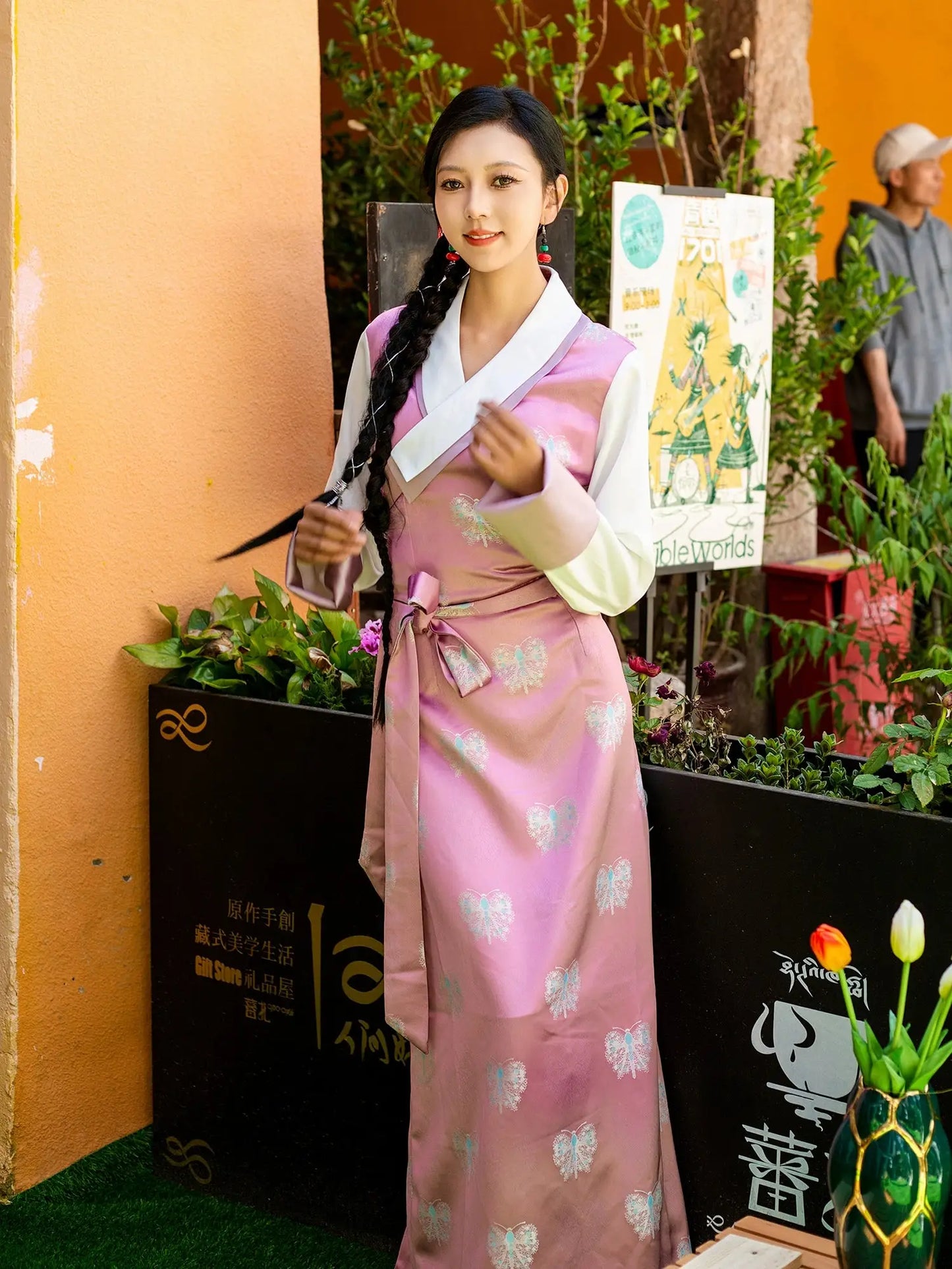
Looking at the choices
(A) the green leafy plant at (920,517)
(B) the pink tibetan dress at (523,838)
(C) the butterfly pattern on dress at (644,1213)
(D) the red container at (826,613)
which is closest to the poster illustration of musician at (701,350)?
(A) the green leafy plant at (920,517)

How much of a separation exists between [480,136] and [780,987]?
128 centimetres

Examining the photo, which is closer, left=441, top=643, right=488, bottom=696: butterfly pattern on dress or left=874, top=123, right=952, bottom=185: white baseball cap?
left=441, top=643, right=488, bottom=696: butterfly pattern on dress

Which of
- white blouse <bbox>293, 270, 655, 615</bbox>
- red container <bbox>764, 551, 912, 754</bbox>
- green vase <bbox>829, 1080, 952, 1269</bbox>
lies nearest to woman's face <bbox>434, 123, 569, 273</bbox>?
white blouse <bbox>293, 270, 655, 615</bbox>

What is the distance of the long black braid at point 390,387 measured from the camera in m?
2.21

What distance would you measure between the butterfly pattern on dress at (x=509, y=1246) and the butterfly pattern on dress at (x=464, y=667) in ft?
2.45

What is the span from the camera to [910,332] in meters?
5.37

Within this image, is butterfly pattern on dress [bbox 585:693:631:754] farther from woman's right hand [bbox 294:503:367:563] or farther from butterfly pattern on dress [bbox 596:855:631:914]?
woman's right hand [bbox 294:503:367:563]

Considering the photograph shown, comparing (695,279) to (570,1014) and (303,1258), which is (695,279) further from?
(303,1258)

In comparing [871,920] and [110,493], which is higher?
[110,493]

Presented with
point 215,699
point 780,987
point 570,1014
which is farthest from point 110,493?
point 780,987

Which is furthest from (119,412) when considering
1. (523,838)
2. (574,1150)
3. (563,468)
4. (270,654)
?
(574,1150)

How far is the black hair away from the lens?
83.4 inches

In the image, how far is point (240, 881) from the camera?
8.92 ft

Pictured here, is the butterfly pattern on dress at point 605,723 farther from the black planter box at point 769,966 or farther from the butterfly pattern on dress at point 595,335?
the butterfly pattern on dress at point 595,335
